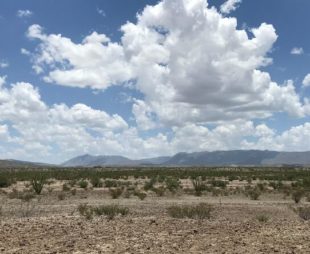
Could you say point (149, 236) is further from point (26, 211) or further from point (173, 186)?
point (173, 186)

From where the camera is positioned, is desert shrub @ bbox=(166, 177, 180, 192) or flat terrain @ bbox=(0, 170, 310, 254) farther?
desert shrub @ bbox=(166, 177, 180, 192)

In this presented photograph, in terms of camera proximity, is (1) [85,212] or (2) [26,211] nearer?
(1) [85,212]

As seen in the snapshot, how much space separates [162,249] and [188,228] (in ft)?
9.13

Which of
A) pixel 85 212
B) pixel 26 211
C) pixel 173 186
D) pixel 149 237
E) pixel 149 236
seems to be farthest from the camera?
pixel 173 186

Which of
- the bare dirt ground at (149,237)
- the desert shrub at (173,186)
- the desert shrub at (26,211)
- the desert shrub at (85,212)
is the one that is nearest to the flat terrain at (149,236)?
the bare dirt ground at (149,237)

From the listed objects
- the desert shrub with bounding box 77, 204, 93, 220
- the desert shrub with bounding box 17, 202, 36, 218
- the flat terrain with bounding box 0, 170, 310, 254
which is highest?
the desert shrub with bounding box 77, 204, 93, 220

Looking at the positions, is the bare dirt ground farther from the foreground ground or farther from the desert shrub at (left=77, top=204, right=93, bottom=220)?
the desert shrub at (left=77, top=204, right=93, bottom=220)

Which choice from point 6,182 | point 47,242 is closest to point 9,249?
point 47,242

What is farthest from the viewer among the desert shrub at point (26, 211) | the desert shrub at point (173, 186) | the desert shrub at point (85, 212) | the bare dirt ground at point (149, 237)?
→ the desert shrub at point (173, 186)

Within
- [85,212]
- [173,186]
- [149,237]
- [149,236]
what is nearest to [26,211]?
[85,212]

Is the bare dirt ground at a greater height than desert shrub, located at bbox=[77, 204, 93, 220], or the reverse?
desert shrub, located at bbox=[77, 204, 93, 220]

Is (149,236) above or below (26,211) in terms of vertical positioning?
above

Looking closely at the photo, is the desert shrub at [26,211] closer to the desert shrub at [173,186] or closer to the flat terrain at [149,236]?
the flat terrain at [149,236]

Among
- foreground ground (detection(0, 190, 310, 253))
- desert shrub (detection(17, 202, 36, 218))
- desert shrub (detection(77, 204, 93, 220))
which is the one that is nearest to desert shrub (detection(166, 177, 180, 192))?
desert shrub (detection(17, 202, 36, 218))
